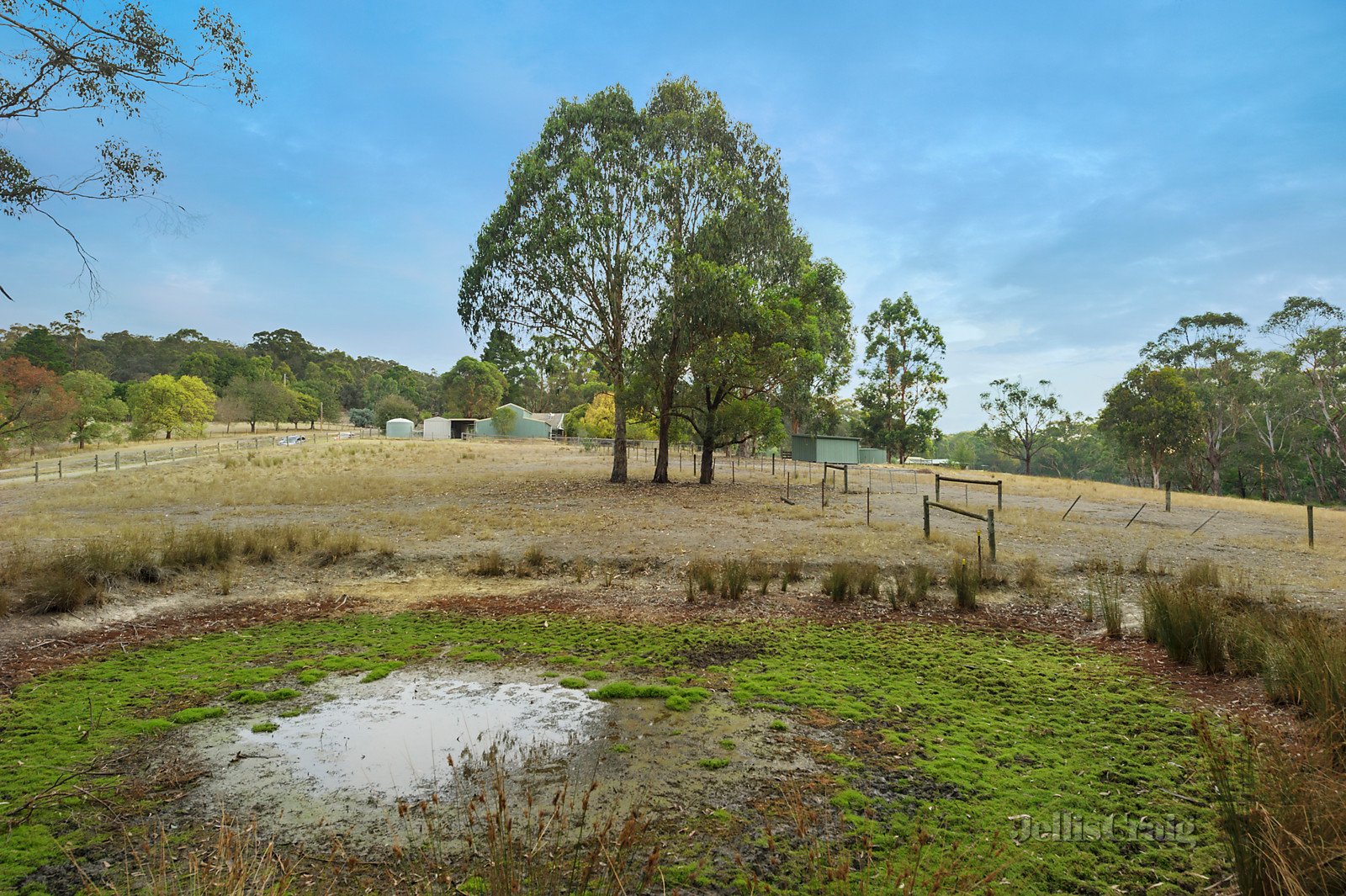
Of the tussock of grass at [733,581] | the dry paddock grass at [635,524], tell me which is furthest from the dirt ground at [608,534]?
the tussock of grass at [733,581]

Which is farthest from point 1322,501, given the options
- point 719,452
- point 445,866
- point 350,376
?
point 350,376

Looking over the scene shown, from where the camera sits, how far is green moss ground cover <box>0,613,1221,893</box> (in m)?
3.53

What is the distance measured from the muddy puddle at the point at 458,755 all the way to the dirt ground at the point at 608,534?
341 cm

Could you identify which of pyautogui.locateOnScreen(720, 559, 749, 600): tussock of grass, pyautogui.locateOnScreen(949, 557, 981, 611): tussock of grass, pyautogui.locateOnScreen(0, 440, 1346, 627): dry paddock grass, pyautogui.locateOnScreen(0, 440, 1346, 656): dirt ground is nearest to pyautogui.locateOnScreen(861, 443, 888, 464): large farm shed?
pyautogui.locateOnScreen(0, 440, 1346, 627): dry paddock grass

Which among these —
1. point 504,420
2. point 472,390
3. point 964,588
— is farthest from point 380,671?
point 472,390

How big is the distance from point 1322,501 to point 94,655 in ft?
214

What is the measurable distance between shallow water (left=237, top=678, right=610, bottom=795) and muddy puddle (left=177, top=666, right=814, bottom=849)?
1 cm

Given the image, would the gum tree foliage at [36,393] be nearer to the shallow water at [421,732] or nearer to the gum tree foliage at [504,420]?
the shallow water at [421,732]

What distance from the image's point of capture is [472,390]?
9550 cm

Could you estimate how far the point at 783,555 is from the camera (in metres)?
12.4

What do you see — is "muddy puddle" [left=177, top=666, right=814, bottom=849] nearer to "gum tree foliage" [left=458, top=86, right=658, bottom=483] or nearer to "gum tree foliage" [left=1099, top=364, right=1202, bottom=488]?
"gum tree foliage" [left=458, top=86, right=658, bottom=483]

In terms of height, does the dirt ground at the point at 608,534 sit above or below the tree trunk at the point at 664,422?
below

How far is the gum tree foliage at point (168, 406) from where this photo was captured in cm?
6231

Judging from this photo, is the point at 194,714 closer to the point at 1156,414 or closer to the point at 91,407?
the point at 1156,414
